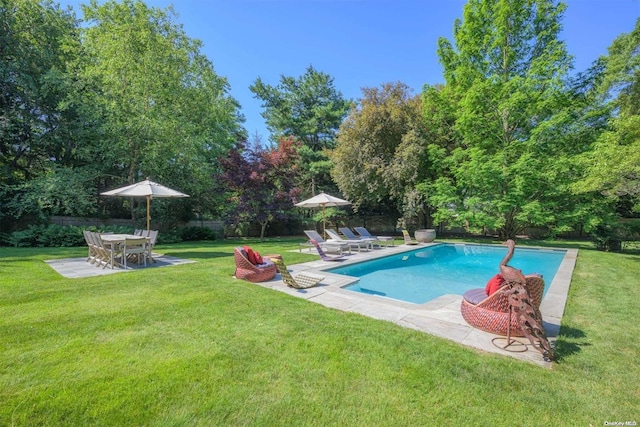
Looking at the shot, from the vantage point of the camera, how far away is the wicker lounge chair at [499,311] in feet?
11.8

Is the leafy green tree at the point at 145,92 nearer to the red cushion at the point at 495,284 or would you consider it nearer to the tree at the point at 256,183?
the tree at the point at 256,183

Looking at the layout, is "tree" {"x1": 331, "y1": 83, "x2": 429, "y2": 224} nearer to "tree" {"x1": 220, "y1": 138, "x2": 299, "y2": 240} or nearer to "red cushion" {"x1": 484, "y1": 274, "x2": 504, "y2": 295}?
"tree" {"x1": 220, "y1": 138, "x2": 299, "y2": 240}

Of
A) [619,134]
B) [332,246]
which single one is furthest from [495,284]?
[619,134]

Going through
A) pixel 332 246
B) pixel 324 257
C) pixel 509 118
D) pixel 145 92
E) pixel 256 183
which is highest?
pixel 145 92

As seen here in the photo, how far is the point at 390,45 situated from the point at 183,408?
1513 centimetres

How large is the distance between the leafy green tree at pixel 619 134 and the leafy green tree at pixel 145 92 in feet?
54.1

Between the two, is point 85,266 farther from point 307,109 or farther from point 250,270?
point 307,109

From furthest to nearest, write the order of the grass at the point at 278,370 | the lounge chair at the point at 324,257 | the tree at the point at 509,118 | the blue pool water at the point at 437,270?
1. the tree at the point at 509,118
2. the lounge chair at the point at 324,257
3. the blue pool water at the point at 437,270
4. the grass at the point at 278,370

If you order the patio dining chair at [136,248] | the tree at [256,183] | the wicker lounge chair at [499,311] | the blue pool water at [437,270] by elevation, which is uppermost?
the tree at [256,183]

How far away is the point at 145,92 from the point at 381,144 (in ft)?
43.0

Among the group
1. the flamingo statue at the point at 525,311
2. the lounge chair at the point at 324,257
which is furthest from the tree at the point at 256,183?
the flamingo statue at the point at 525,311

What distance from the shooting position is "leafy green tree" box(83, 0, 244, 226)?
45.7 ft

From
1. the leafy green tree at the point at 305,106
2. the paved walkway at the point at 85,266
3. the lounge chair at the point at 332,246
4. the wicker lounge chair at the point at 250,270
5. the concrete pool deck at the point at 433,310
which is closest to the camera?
the concrete pool deck at the point at 433,310

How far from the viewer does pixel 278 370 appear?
2.79 metres
